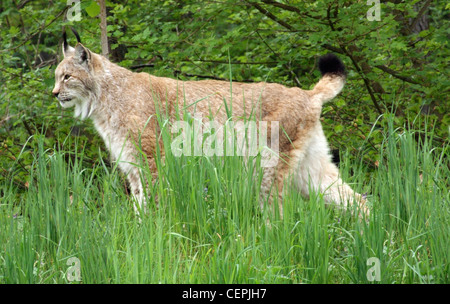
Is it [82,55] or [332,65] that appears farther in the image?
[332,65]

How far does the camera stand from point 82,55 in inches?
217

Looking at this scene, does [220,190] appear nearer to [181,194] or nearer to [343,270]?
[181,194]

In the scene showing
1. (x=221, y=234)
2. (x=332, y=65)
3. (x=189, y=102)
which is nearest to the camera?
(x=221, y=234)

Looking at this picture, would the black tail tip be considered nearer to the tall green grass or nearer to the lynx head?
the tall green grass

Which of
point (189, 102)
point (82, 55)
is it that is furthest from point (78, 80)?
point (189, 102)

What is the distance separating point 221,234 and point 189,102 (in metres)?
2.04

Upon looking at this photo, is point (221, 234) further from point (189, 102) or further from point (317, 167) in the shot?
point (317, 167)

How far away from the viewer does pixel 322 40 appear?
21.3 feet

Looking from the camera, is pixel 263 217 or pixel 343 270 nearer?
pixel 343 270

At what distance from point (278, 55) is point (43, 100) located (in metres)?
2.94

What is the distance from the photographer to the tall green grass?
321 cm

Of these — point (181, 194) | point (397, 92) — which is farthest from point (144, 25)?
point (181, 194)

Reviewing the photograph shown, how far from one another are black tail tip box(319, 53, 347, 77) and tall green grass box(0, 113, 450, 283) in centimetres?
167
